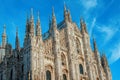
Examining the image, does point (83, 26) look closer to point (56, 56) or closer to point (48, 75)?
point (56, 56)

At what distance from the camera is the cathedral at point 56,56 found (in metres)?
49.0

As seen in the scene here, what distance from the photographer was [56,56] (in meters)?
53.7

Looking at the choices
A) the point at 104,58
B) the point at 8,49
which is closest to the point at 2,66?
the point at 8,49

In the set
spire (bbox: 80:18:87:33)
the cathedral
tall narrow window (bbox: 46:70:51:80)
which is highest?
spire (bbox: 80:18:87:33)

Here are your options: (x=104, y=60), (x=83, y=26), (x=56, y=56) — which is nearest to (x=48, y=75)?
(x=56, y=56)

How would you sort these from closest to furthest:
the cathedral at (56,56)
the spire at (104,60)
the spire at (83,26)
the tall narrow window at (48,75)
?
the cathedral at (56,56) → the tall narrow window at (48,75) → the spire at (83,26) → the spire at (104,60)

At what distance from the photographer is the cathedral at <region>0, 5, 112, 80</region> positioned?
4903cm

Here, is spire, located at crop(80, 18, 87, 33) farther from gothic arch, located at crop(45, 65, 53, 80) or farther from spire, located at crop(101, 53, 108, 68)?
gothic arch, located at crop(45, 65, 53, 80)

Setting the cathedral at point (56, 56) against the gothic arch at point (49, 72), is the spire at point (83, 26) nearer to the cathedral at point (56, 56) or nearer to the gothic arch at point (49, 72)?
the cathedral at point (56, 56)

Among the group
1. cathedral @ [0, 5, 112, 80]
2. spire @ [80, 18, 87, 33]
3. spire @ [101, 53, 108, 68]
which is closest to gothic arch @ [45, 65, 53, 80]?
cathedral @ [0, 5, 112, 80]

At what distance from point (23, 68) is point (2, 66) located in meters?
9.22

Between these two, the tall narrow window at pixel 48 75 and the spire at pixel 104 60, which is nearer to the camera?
the tall narrow window at pixel 48 75

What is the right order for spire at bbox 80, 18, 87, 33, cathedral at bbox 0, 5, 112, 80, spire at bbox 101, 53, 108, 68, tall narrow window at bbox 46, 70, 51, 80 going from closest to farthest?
cathedral at bbox 0, 5, 112, 80, tall narrow window at bbox 46, 70, 51, 80, spire at bbox 80, 18, 87, 33, spire at bbox 101, 53, 108, 68

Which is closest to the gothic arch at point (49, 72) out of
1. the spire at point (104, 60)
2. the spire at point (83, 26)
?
the spire at point (83, 26)
